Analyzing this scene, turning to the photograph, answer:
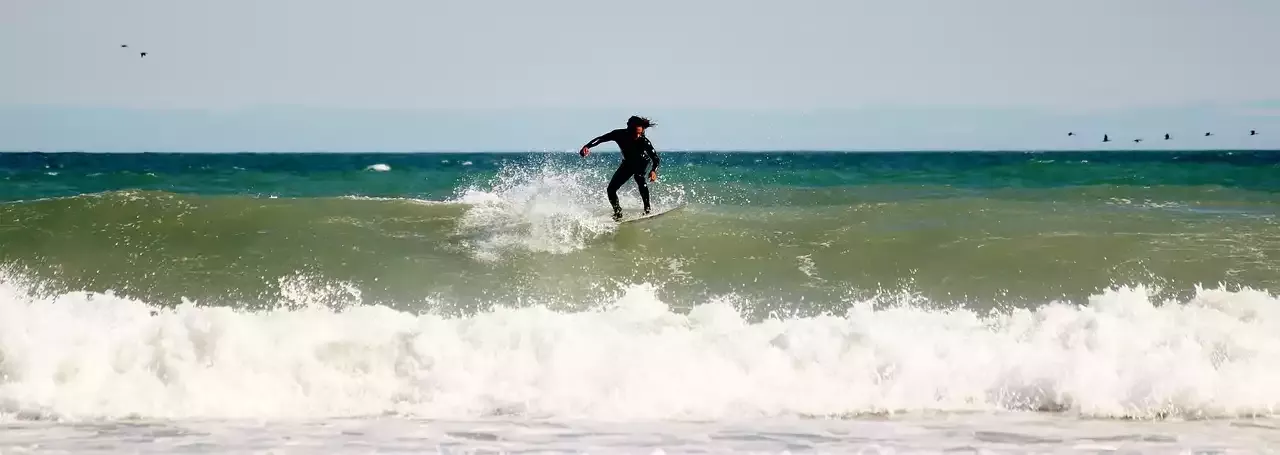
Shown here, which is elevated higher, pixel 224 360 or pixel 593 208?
pixel 593 208

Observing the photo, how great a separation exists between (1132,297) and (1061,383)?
2324 millimetres

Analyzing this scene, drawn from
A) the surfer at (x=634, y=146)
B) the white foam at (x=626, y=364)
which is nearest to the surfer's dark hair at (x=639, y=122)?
the surfer at (x=634, y=146)

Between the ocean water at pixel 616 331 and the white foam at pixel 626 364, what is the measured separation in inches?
1.0

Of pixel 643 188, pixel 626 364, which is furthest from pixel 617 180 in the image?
pixel 626 364

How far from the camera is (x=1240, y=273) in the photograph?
450 inches

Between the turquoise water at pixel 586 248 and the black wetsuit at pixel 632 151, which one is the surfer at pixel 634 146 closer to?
the black wetsuit at pixel 632 151

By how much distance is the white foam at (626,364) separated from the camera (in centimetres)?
755

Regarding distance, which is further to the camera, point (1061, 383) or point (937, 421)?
point (1061, 383)

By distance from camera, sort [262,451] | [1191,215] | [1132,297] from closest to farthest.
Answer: [262,451]
[1132,297]
[1191,215]

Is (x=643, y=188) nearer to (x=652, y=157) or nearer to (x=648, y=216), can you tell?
(x=648, y=216)

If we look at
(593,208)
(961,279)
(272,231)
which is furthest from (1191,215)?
(272,231)

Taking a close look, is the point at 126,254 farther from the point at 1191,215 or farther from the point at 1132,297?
the point at 1191,215

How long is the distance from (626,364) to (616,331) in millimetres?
899

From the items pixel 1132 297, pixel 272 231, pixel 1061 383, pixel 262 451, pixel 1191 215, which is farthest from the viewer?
pixel 1191 215
